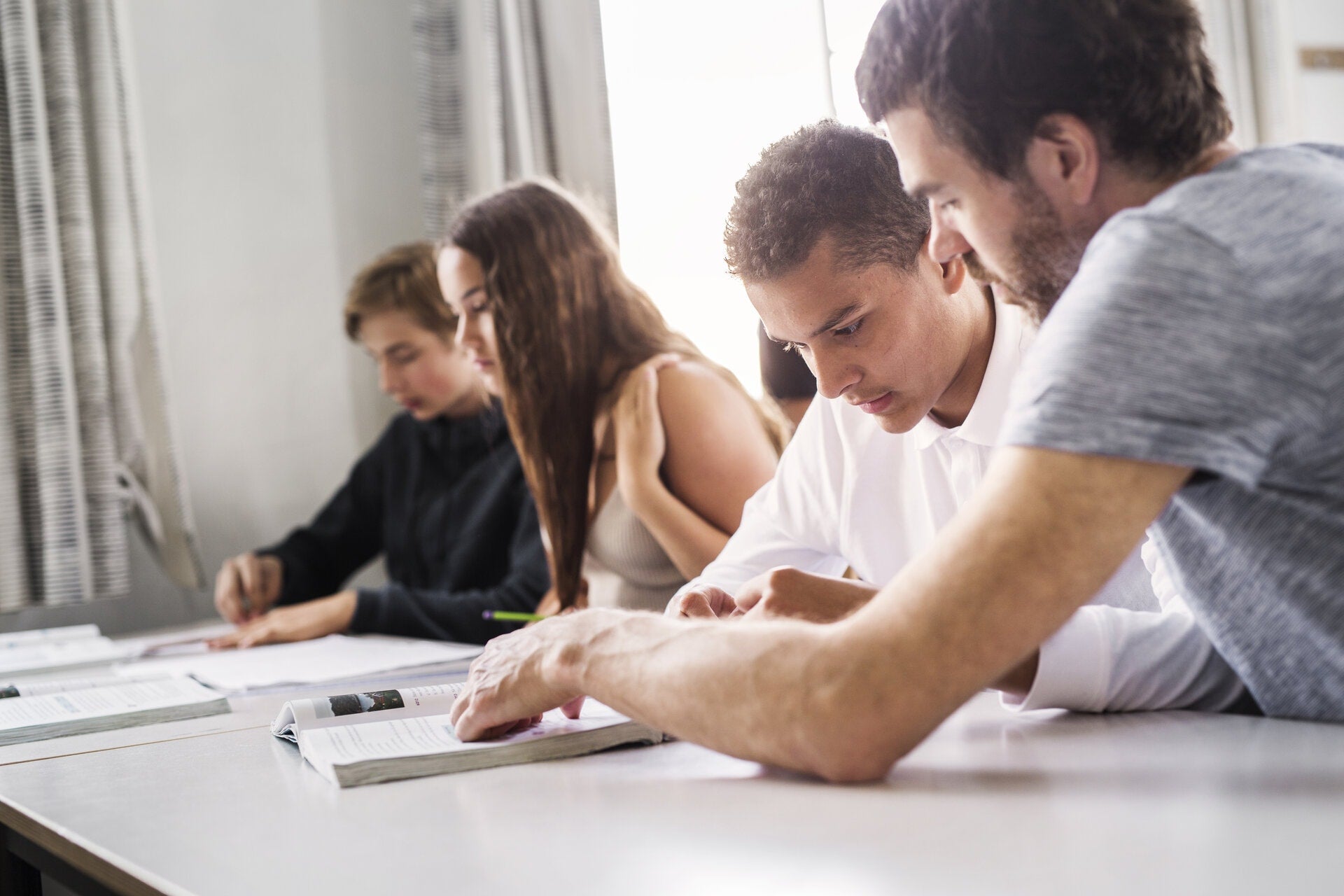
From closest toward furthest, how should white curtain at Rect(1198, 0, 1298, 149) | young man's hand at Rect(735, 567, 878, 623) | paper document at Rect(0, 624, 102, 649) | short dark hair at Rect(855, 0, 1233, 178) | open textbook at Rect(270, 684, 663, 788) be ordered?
short dark hair at Rect(855, 0, 1233, 178) < open textbook at Rect(270, 684, 663, 788) < young man's hand at Rect(735, 567, 878, 623) < paper document at Rect(0, 624, 102, 649) < white curtain at Rect(1198, 0, 1298, 149)

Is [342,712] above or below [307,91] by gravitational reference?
below

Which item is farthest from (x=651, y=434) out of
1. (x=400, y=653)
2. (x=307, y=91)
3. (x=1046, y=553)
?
(x=307, y=91)

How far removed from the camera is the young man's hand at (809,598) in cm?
104

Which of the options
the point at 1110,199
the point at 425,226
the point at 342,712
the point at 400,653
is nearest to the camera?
the point at 1110,199

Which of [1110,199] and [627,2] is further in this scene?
[627,2]

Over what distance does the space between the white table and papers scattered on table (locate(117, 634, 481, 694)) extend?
0.60m

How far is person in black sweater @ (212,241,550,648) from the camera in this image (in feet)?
8.36

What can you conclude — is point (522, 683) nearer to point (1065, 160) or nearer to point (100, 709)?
point (1065, 160)

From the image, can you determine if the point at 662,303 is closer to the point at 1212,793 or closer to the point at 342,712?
the point at 342,712

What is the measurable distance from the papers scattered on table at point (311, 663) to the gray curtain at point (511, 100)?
1.31 m

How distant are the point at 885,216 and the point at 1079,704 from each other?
1.77ft

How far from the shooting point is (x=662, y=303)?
2.94 m

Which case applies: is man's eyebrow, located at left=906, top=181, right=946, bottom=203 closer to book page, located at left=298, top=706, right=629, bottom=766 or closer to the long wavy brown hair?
book page, located at left=298, top=706, right=629, bottom=766

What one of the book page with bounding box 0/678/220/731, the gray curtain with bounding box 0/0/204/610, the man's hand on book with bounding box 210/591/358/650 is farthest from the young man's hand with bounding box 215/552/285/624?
the book page with bounding box 0/678/220/731
